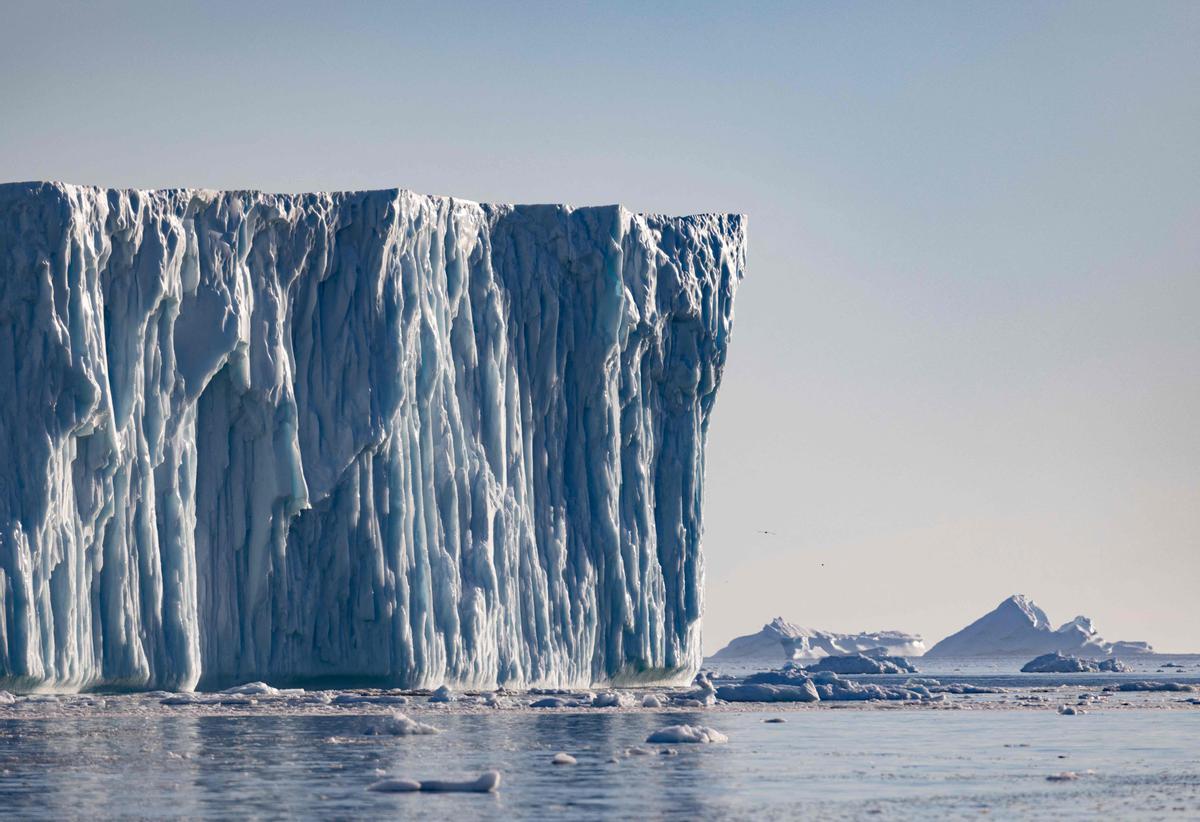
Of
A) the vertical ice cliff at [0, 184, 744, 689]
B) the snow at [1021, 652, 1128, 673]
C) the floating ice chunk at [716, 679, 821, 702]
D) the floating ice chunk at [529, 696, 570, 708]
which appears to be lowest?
the floating ice chunk at [529, 696, 570, 708]

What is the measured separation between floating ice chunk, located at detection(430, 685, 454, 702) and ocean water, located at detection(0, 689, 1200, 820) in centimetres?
128

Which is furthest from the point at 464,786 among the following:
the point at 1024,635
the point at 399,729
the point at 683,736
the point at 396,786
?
the point at 1024,635

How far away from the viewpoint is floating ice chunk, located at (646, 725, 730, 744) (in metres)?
26.7

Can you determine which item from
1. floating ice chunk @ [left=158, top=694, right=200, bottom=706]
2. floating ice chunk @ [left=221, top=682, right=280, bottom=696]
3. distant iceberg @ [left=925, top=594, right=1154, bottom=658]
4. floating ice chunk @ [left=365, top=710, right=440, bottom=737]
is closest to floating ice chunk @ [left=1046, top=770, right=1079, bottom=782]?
floating ice chunk @ [left=365, top=710, right=440, bottom=737]

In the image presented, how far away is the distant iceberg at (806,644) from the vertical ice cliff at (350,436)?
6846 centimetres

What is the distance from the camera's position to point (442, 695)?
117 ft

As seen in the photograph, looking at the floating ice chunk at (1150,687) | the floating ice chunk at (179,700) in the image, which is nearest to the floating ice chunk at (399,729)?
the floating ice chunk at (179,700)

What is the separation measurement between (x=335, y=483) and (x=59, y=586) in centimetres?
574

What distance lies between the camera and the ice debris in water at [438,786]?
2008 centimetres

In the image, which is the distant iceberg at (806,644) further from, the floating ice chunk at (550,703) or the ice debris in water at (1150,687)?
the floating ice chunk at (550,703)

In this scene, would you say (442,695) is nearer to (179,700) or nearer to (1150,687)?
(179,700)

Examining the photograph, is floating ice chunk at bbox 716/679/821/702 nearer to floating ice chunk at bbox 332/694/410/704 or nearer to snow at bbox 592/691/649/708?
snow at bbox 592/691/649/708

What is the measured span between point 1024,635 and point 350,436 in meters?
80.6

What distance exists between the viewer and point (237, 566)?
125ft
